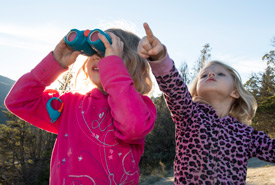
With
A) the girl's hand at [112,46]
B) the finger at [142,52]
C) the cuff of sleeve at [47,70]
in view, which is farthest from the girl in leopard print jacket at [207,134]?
the cuff of sleeve at [47,70]

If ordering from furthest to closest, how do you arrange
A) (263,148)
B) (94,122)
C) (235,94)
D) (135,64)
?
(235,94)
(263,148)
(135,64)
(94,122)

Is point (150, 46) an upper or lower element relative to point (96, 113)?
upper

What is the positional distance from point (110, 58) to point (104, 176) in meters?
0.66

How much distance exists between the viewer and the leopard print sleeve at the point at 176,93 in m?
1.65

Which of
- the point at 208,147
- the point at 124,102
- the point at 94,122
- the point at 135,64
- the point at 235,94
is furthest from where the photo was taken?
the point at 235,94

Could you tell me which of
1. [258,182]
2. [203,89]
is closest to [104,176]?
[203,89]

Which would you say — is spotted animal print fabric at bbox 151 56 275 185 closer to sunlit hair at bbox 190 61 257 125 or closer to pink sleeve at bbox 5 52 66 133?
sunlit hair at bbox 190 61 257 125

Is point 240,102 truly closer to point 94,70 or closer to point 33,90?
point 94,70

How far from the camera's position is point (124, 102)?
1.35 meters

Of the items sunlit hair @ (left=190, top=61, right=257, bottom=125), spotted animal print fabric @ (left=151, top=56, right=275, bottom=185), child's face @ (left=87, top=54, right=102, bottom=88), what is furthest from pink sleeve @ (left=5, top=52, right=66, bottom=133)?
sunlit hair @ (left=190, top=61, right=257, bottom=125)

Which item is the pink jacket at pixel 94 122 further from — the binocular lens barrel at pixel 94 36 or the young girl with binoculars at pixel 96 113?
the binocular lens barrel at pixel 94 36

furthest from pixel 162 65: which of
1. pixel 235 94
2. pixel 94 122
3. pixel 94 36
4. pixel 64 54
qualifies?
pixel 235 94

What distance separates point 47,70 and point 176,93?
33.6 inches

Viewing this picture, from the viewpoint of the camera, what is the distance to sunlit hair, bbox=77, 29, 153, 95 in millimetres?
1803
